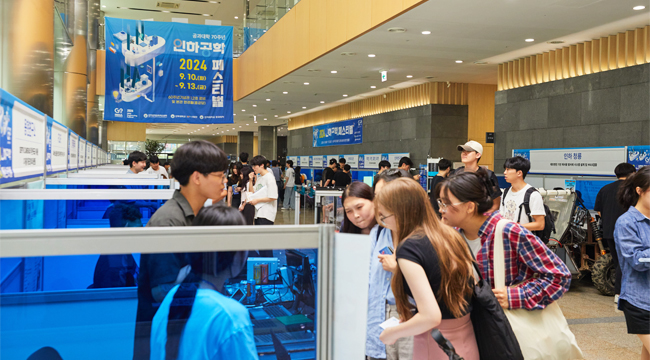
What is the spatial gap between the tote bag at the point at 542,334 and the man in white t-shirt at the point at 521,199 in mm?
2352

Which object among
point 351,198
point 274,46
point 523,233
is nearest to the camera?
point 523,233

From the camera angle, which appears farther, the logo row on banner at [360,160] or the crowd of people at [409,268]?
the logo row on banner at [360,160]

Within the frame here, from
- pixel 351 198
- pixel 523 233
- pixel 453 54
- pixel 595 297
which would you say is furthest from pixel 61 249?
pixel 453 54

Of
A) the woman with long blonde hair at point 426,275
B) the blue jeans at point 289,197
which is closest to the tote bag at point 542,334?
the woman with long blonde hair at point 426,275

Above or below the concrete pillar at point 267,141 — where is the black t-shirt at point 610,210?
below

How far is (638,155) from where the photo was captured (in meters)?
7.67

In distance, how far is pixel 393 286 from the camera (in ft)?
6.58

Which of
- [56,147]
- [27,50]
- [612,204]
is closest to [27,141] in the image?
[56,147]

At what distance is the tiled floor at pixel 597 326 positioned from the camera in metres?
4.16

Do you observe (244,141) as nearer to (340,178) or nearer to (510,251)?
(340,178)

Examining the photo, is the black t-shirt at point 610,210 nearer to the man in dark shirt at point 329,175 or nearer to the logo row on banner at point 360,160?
the man in dark shirt at point 329,175

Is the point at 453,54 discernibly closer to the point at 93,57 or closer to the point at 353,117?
the point at 353,117

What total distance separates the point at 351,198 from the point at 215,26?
9.54m

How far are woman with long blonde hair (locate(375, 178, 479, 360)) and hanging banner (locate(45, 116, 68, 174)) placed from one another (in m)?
2.61
